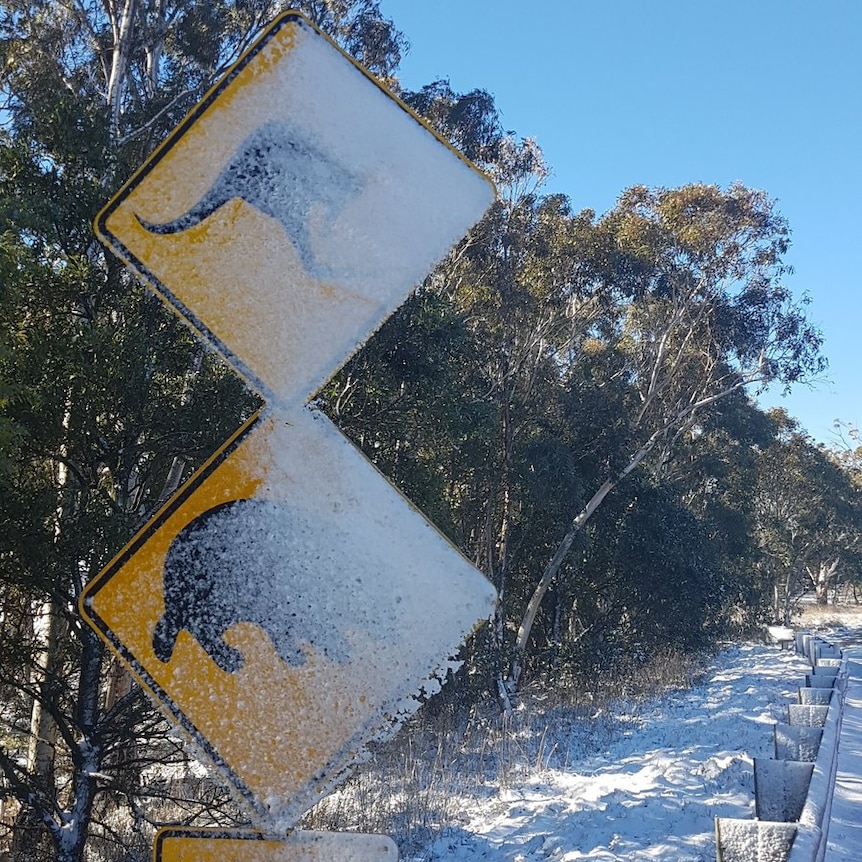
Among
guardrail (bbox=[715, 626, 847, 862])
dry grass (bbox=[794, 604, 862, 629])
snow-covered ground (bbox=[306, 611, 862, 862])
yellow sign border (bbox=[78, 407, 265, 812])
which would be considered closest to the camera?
yellow sign border (bbox=[78, 407, 265, 812])

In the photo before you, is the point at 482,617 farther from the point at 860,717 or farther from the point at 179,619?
the point at 860,717

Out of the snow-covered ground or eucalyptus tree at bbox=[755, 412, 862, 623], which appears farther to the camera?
eucalyptus tree at bbox=[755, 412, 862, 623]

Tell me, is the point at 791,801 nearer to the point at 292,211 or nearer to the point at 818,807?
the point at 818,807

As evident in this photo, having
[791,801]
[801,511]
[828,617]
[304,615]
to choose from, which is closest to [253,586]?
[304,615]

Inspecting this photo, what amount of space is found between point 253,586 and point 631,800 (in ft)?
22.3

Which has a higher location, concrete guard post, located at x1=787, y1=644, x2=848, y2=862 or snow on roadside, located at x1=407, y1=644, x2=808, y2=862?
concrete guard post, located at x1=787, y1=644, x2=848, y2=862

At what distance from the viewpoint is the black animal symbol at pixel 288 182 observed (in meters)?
1.62

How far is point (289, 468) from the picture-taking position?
153 cm

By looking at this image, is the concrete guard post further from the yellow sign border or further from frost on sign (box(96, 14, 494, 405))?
frost on sign (box(96, 14, 494, 405))

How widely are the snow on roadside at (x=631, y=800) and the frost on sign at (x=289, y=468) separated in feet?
17.3

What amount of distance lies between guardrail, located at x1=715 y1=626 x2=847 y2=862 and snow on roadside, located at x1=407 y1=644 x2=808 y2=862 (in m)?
0.77

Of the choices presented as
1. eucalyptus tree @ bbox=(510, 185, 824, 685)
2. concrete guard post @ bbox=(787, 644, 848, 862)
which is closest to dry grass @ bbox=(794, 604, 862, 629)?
eucalyptus tree @ bbox=(510, 185, 824, 685)

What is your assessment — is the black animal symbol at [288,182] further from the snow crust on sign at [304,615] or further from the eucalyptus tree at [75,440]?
the eucalyptus tree at [75,440]

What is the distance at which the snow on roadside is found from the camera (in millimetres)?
6406
